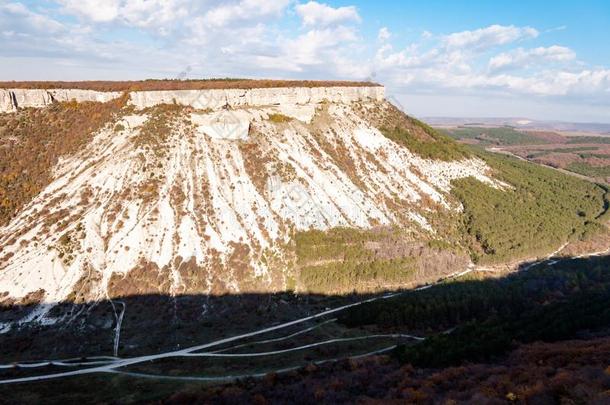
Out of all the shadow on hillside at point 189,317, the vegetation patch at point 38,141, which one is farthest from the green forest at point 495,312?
the vegetation patch at point 38,141

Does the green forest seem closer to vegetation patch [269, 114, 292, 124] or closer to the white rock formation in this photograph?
vegetation patch [269, 114, 292, 124]

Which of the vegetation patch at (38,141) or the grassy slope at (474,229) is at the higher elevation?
the vegetation patch at (38,141)

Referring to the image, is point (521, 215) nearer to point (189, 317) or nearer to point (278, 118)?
point (278, 118)

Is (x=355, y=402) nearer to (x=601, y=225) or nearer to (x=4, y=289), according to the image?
(x=4, y=289)

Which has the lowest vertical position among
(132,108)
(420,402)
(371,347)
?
(371,347)

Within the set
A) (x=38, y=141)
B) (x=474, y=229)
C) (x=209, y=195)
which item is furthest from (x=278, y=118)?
(x=474, y=229)

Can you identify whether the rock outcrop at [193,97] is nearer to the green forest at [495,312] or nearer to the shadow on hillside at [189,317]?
the shadow on hillside at [189,317]

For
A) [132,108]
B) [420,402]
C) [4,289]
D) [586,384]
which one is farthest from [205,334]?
[132,108]
